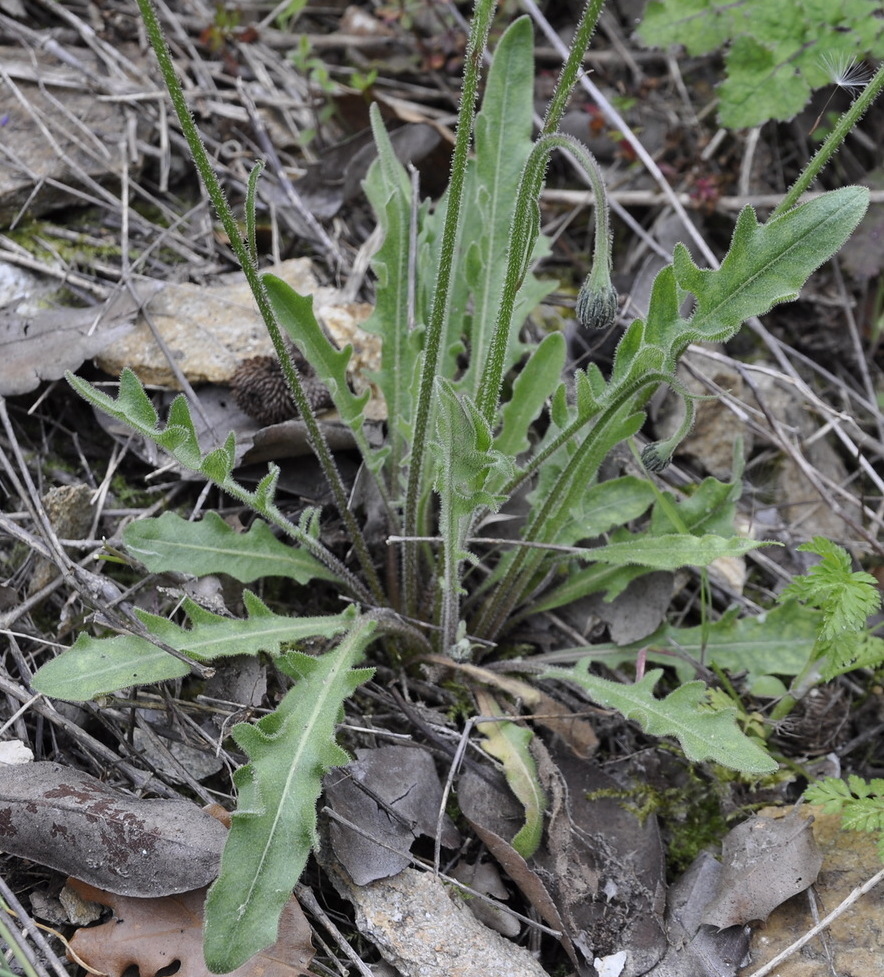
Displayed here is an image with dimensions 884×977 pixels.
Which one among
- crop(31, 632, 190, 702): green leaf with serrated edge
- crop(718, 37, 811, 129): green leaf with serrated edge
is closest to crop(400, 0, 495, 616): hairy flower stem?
crop(31, 632, 190, 702): green leaf with serrated edge

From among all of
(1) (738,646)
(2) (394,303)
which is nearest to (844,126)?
(2) (394,303)

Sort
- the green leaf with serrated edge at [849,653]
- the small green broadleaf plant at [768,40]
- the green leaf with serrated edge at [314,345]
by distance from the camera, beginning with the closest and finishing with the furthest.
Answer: the green leaf with serrated edge at [849,653], the green leaf with serrated edge at [314,345], the small green broadleaf plant at [768,40]

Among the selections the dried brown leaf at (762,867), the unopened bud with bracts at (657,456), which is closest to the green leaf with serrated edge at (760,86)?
the unopened bud with bracts at (657,456)

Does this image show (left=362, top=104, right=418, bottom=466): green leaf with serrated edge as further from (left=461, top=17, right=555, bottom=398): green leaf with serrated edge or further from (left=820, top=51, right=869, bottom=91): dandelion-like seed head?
(left=820, top=51, right=869, bottom=91): dandelion-like seed head

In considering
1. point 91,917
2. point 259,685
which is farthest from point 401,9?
point 91,917

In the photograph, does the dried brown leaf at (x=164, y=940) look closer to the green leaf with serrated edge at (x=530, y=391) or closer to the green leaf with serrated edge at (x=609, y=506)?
the green leaf with serrated edge at (x=609, y=506)

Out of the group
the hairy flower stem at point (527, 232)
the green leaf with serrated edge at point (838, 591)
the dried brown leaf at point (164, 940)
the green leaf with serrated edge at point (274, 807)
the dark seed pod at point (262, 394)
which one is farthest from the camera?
the dark seed pod at point (262, 394)
